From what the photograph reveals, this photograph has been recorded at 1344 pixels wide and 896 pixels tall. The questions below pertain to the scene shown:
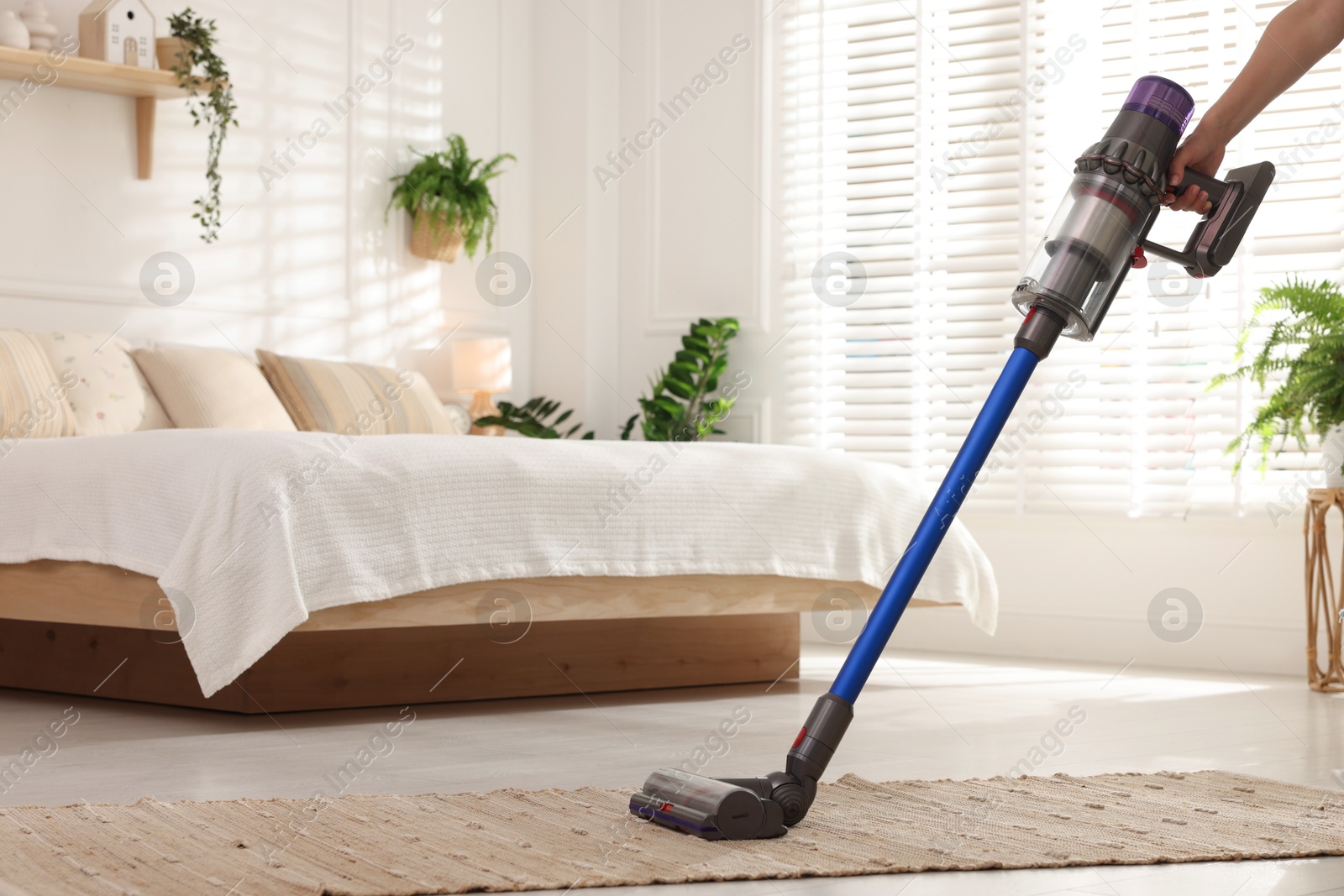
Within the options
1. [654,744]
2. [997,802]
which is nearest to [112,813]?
[654,744]

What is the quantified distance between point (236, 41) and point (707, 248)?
203cm

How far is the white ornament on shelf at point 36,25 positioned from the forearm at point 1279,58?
3.81 meters

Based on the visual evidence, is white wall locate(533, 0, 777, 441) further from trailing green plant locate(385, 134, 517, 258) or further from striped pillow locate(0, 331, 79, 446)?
striped pillow locate(0, 331, 79, 446)

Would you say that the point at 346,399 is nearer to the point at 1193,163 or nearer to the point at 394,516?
the point at 394,516

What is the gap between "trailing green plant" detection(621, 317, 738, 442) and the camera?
223 inches

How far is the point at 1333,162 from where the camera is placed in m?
4.48

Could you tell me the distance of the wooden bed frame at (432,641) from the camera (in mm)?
2924

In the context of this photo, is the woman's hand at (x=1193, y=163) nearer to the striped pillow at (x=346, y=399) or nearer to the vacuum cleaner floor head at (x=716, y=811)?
the vacuum cleaner floor head at (x=716, y=811)

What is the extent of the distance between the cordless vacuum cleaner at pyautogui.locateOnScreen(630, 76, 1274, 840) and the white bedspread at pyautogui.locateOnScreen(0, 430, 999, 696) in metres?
1.41

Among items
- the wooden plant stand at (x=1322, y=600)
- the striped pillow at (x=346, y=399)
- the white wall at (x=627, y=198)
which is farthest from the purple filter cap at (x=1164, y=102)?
the white wall at (x=627, y=198)

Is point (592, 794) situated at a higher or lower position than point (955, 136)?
lower

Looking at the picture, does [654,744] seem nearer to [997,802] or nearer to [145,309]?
[997,802]

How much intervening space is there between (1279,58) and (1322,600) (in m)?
2.96

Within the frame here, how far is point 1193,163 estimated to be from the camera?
1559mm
